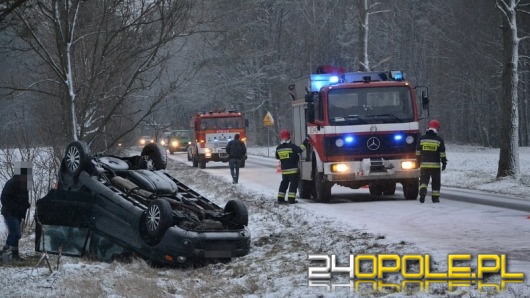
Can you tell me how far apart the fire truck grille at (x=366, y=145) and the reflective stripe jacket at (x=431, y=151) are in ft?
3.09

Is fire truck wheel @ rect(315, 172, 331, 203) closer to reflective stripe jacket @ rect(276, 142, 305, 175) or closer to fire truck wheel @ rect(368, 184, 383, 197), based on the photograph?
reflective stripe jacket @ rect(276, 142, 305, 175)

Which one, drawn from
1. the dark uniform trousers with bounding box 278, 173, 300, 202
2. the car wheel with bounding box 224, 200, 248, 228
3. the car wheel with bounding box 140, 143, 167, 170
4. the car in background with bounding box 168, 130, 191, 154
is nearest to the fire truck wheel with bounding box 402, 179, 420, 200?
the dark uniform trousers with bounding box 278, 173, 300, 202

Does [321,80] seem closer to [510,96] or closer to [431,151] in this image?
[431,151]

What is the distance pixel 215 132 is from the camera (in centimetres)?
4116

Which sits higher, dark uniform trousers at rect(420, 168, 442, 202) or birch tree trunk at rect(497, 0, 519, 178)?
birch tree trunk at rect(497, 0, 519, 178)

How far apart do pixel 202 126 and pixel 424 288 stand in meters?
33.3

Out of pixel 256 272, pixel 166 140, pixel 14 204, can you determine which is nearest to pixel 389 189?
pixel 14 204

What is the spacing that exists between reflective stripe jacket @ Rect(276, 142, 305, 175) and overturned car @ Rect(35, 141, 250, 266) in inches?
232

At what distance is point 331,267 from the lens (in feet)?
31.0

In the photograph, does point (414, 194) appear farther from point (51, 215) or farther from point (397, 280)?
point (397, 280)

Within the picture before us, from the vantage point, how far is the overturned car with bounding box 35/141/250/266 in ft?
38.0

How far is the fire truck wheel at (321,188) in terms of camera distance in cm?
1948

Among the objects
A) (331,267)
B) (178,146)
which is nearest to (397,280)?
(331,267)

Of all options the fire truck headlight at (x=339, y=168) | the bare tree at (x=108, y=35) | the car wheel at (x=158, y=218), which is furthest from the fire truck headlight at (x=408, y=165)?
the car wheel at (x=158, y=218)
